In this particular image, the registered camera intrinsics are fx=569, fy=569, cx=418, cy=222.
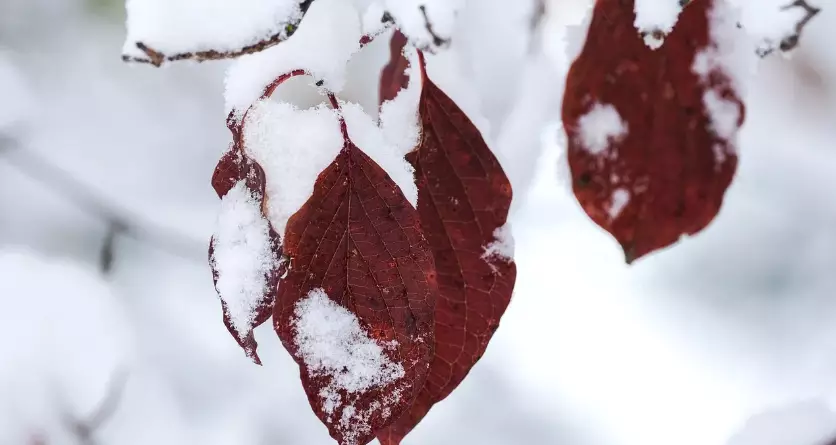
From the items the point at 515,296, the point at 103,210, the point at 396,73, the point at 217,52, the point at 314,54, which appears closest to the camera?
the point at 217,52

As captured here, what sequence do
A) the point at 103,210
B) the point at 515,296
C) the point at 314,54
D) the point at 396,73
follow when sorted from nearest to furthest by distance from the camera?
the point at 314,54
the point at 396,73
the point at 515,296
the point at 103,210

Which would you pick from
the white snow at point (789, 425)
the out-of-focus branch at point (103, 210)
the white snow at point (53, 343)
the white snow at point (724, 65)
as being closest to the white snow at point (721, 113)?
the white snow at point (724, 65)

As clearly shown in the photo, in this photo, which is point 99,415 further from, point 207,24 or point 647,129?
point 647,129

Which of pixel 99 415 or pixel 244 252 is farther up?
pixel 244 252

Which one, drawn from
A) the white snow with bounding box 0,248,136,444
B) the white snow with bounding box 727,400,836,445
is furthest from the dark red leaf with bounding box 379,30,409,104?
the white snow with bounding box 0,248,136,444

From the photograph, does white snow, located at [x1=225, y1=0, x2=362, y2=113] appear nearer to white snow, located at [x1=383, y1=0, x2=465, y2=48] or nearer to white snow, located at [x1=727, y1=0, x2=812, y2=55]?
white snow, located at [x1=383, y1=0, x2=465, y2=48]

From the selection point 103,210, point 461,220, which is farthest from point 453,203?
point 103,210

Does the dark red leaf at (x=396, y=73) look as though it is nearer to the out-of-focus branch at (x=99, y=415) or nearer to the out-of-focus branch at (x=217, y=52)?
the out-of-focus branch at (x=217, y=52)

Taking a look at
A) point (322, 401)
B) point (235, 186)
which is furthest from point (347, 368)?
point (235, 186)
